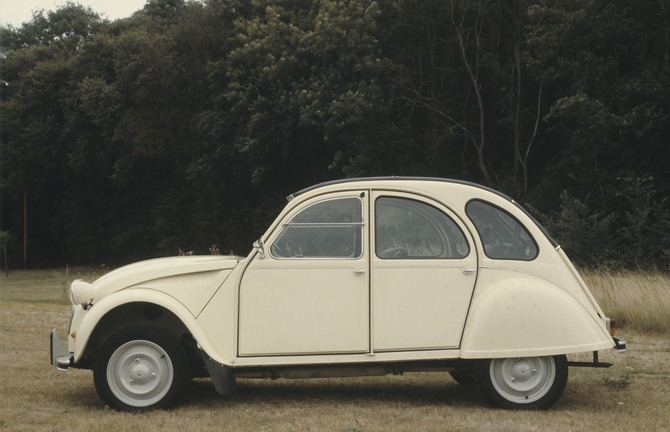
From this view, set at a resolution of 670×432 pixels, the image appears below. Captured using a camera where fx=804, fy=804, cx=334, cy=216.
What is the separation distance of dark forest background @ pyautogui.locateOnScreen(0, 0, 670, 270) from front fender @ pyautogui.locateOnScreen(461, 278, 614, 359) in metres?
17.8

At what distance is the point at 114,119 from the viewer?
158 ft

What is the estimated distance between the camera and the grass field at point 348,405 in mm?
6605

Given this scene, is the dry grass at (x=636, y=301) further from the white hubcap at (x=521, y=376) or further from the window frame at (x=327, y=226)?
the window frame at (x=327, y=226)

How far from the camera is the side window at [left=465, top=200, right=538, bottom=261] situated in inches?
287

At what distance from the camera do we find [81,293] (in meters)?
7.20

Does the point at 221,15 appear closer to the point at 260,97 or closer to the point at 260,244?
the point at 260,97

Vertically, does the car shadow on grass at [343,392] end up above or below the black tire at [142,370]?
below

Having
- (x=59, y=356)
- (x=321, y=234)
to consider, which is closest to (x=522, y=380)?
(x=321, y=234)

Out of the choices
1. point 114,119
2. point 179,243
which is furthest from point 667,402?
point 114,119

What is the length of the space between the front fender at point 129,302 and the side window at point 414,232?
5.63 ft

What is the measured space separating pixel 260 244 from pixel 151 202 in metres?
44.5

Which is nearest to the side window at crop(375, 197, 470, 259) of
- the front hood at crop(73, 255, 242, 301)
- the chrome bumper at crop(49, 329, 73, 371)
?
the front hood at crop(73, 255, 242, 301)

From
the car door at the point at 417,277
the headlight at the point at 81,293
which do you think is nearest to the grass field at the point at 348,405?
the car door at the point at 417,277

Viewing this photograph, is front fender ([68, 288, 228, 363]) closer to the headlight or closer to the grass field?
the headlight
